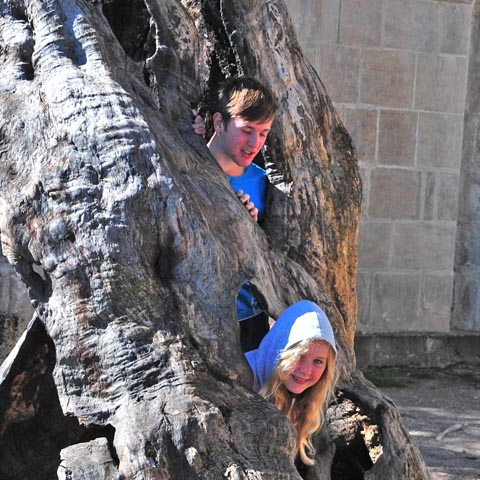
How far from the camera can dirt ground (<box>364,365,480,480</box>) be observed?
221 inches

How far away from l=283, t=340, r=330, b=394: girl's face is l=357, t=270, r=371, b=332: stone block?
16.7 ft

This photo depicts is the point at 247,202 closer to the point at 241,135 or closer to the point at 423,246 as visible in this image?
the point at 241,135

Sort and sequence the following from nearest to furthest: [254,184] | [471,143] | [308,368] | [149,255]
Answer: [149,255]
[308,368]
[254,184]
[471,143]

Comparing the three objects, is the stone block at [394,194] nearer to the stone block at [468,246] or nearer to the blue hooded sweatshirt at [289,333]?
the stone block at [468,246]

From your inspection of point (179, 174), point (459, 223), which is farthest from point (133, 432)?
point (459, 223)

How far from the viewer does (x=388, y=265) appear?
26.7ft

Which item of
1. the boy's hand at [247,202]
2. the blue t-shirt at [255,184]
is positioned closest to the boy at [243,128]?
the boy's hand at [247,202]

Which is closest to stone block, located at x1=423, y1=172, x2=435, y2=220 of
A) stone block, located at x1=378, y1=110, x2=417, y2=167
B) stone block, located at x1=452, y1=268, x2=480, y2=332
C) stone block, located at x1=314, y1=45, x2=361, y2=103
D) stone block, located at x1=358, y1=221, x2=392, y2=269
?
stone block, located at x1=378, y1=110, x2=417, y2=167

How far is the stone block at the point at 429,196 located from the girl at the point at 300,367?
5.36m

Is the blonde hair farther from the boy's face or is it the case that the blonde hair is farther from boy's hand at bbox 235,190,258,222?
the boy's face

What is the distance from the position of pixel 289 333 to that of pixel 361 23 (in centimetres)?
538

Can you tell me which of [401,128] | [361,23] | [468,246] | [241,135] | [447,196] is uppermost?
[361,23]

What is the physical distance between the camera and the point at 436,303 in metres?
8.32

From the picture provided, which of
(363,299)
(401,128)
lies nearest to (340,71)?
(401,128)
